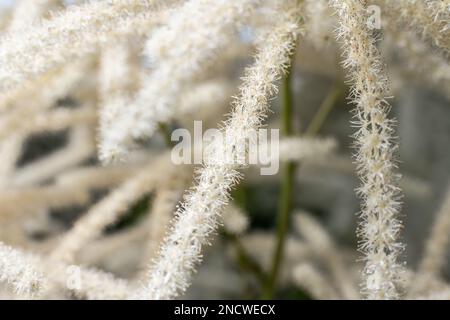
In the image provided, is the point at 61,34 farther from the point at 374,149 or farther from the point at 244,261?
the point at 244,261

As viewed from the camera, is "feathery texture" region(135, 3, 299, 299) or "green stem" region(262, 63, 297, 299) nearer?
"feathery texture" region(135, 3, 299, 299)

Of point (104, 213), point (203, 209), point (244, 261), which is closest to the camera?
point (203, 209)

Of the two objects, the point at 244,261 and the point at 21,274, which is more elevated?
the point at 244,261

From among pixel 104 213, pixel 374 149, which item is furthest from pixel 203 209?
pixel 104 213

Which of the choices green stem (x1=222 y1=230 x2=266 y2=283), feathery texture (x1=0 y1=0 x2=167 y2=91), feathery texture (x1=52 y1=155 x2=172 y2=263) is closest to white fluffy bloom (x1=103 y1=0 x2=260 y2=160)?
feathery texture (x1=0 y1=0 x2=167 y2=91)

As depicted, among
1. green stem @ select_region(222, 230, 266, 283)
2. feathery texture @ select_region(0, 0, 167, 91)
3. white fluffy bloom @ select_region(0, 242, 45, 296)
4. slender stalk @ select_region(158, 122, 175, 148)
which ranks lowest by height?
white fluffy bloom @ select_region(0, 242, 45, 296)

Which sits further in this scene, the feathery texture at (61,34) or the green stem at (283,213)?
the green stem at (283,213)

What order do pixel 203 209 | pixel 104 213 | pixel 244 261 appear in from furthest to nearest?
1. pixel 244 261
2. pixel 104 213
3. pixel 203 209

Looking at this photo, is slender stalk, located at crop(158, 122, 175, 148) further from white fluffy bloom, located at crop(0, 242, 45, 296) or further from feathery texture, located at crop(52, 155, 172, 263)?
white fluffy bloom, located at crop(0, 242, 45, 296)

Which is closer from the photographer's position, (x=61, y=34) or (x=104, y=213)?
A: (x=61, y=34)

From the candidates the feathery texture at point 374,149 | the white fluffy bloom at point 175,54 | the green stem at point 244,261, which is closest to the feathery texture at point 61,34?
the white fluffy bloom at point 175,54

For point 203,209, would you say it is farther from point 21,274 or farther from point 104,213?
point 104,213

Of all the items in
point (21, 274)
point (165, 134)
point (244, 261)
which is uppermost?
point (165, 134)

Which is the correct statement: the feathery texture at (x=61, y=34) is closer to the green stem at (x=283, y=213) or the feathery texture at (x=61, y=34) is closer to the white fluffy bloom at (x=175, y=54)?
the white fluffy bloom at (x=175, y=54)
